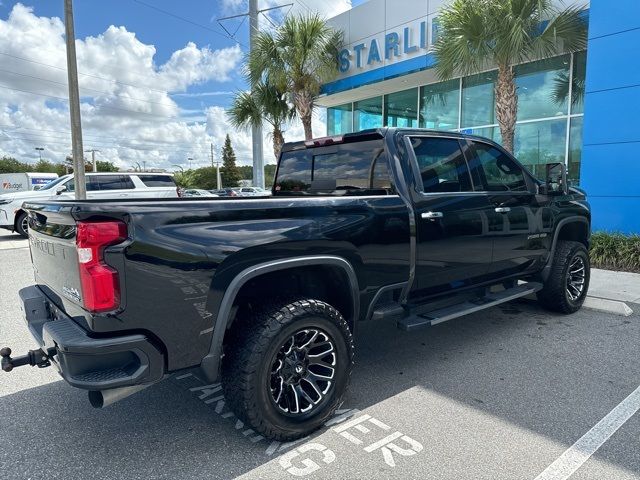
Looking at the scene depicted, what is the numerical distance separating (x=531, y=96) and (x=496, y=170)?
903 cm

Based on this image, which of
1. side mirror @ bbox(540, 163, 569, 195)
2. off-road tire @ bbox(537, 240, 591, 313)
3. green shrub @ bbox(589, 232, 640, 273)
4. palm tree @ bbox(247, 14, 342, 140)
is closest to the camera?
side mirror @ bbox(540, 163, 569, 195)

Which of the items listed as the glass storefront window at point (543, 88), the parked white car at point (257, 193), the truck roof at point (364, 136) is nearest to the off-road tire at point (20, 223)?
the parked white car at point (257, 193)

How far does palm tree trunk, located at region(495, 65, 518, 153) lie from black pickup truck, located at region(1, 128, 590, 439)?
235 inches

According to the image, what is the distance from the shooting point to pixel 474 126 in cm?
1327

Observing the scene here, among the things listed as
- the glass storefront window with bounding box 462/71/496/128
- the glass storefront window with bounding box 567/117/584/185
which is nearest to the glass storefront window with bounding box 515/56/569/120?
the glass storefront window with bounding box 567/117/584/185

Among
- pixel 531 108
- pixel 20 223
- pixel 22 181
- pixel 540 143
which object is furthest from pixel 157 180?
pixel 22 181

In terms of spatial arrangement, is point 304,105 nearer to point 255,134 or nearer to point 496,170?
point 255,134

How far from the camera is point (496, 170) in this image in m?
4.32

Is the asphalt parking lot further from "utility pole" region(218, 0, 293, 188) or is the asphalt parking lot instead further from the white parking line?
"utility pole" region(218, 0, 293, 188)

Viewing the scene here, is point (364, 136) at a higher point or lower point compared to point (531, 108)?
lower

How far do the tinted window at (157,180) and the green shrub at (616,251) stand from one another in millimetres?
12035

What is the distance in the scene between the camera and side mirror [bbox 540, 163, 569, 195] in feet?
14.9

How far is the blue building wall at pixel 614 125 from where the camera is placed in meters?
7.89

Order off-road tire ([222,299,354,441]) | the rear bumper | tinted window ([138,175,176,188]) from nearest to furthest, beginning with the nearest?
1. the rear bumper
2. off-road tire ([222,299,354,441])
3. tinted window ([138,175,176,188])
